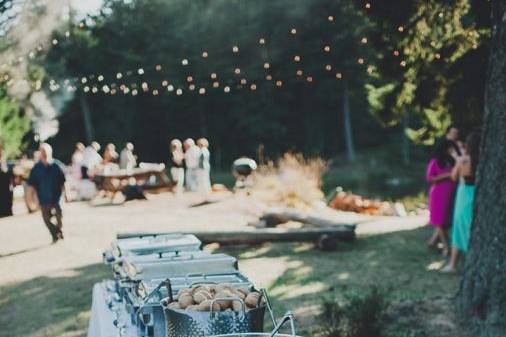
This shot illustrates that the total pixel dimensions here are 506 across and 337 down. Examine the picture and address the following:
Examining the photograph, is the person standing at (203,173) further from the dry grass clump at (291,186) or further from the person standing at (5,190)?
the person standing at (5,190)

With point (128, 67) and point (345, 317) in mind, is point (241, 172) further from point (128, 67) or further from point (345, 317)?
point (128, 67)

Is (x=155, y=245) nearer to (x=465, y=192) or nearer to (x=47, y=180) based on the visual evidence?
(x=465, y=192)

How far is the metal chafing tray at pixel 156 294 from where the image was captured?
319 cm

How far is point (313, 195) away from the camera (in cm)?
1694

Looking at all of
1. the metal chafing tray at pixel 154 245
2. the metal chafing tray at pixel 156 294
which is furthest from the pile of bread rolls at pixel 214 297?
the metal chafing tray at pixel 154 245

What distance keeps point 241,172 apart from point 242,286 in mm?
16451

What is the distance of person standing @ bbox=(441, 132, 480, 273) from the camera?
25.6 ft

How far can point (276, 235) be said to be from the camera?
35.7ft

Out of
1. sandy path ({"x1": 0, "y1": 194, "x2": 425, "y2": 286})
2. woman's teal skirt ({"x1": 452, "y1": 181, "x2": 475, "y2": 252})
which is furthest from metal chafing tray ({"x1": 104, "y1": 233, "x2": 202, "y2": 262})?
woman's teal skirt ({"x1": 452, "y1": 181, "x2": 475, "y2": 252})

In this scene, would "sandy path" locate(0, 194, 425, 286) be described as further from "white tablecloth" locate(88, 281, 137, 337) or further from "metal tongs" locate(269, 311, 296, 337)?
"metal tongs" locate(269, 311, 296, 337)

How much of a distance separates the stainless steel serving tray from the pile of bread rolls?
1.25 metres

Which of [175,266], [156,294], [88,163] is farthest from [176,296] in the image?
[88,163]

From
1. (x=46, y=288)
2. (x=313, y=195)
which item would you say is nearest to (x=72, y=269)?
(x=46, y=288)

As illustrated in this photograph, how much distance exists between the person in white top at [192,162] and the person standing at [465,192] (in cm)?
1169
